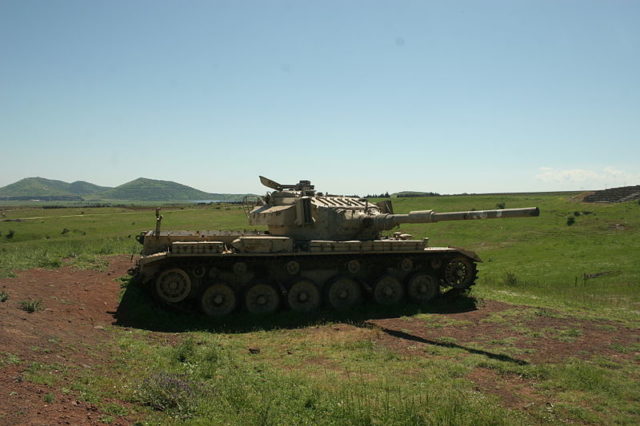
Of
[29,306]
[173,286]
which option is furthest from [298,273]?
[29,306]

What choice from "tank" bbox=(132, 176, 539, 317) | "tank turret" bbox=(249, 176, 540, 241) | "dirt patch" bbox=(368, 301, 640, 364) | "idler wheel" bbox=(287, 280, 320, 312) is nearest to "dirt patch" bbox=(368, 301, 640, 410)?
"dirt patch" bbox=(368, 301, 640, 364)

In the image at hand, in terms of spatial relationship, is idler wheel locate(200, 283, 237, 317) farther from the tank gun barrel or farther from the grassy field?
the tank gun barrel

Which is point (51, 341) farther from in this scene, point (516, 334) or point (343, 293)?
point (516, 334)

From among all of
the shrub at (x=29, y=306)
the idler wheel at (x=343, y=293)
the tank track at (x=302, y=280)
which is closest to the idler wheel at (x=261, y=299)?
the tank track at (x=302, y=280)

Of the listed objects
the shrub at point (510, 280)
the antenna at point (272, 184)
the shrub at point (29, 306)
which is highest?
the antenna at point (272, 184)

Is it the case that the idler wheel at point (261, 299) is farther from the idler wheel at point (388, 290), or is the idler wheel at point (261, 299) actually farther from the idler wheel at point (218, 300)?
the idler wheel at point (388, 290)

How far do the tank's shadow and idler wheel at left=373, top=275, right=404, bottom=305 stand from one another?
1.10 feet

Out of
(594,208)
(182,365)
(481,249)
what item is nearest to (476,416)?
(182,365)

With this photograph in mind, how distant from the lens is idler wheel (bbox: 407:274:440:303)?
17.3m

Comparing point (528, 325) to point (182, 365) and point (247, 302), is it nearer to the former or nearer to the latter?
point (247, 302)

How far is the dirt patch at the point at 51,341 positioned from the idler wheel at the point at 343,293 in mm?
6899

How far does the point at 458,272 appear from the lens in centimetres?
1783

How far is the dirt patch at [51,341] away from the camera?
621 centimetres

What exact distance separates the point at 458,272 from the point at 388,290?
9.74 feet
